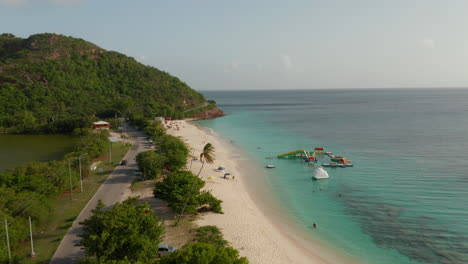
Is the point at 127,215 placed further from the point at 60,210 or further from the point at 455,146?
the point at 455,146

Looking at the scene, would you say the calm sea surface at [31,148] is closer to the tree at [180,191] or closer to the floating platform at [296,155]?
the tree at [180,191]

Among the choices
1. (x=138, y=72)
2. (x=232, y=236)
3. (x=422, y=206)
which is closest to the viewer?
(x=232, y=236)

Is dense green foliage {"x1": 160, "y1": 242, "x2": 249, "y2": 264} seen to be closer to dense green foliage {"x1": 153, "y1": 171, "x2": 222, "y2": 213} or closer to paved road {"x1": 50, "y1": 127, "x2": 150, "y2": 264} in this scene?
paved road {"x1": 50, "y1": 127, "x2": 150, "y2": 264}

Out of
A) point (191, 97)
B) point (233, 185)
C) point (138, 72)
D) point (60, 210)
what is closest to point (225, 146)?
point (233, 185)

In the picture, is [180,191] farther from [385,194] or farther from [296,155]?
[296,155]

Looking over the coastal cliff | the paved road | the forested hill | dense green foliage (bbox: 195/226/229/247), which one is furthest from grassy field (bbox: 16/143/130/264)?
the coastal cliff

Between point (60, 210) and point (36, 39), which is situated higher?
point (36, 39)

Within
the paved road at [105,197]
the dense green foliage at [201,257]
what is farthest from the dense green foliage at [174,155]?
the dense green foliage at [201,257]

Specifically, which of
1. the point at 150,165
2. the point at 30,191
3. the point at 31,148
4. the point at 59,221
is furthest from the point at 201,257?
the point at 31,148
